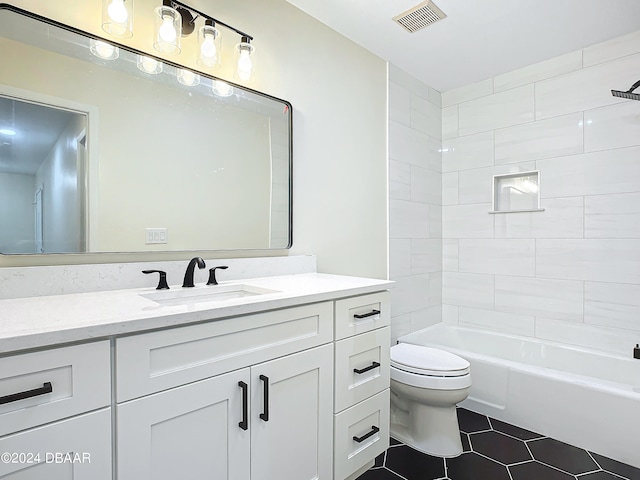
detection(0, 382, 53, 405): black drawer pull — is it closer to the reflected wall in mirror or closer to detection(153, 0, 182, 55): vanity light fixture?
the reflected wall in mirror

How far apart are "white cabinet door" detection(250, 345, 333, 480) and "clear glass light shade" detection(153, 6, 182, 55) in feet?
4.34

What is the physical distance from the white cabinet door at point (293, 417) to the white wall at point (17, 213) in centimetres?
89

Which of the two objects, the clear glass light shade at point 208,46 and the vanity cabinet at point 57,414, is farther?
the clear glass light shade at point 208,46

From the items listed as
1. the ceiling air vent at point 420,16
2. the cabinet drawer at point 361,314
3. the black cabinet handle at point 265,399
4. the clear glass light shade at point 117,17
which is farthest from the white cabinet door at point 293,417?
the ceiling air vent at point 420,16

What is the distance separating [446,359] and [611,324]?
1231 millimetres

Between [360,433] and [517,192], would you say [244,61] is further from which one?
[517,192]

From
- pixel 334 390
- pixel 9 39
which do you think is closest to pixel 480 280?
pixel 334 390

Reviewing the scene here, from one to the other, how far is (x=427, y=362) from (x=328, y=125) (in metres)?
1.49

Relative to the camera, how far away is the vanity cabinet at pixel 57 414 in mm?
769

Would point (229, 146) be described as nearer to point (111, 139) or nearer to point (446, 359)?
point (111, 139)

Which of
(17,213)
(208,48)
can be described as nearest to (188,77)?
(208,48)

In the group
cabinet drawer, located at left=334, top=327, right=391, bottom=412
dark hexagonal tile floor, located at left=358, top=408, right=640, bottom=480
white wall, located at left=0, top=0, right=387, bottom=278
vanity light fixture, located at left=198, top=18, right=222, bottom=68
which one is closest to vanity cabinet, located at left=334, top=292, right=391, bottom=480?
cabinet drawer, located at left=334, top=327, right=391, bottom=412

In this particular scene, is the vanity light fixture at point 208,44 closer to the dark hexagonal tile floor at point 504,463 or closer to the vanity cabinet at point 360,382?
the vanity cabinet at point 360,382

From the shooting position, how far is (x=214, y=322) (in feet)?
3.59
